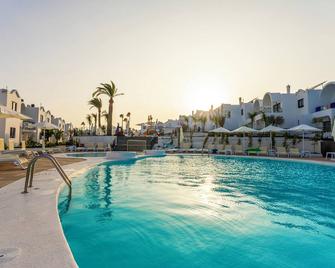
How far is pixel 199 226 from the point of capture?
A: 4.36 m

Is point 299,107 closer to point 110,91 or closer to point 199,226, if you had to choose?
point 110,91

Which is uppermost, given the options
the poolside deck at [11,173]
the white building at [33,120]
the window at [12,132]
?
the white building at [33,120]

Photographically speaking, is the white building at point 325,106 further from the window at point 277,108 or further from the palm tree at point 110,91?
the palm tree at point 110,91

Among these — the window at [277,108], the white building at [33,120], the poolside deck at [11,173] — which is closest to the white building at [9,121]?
the white building at [33,120]

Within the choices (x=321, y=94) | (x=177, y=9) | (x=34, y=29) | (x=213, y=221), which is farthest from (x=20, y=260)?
(x=321, y=94)

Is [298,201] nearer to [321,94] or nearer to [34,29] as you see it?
[34,29]

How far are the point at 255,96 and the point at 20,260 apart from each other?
129 feet

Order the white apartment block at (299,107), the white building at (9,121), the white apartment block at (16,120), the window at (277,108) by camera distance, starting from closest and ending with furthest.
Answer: the white building at (9,121) → the white apartment block at (16,120) → the white apartment block at (299,107) → the window at (277,108)

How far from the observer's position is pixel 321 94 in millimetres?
27188

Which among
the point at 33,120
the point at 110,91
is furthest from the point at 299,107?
the point at 33,120

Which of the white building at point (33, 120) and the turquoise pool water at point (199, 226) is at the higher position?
the white building at point (33, 120)

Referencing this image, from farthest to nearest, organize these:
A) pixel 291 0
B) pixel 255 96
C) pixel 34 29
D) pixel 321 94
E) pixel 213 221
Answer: pixel 255 96, pixel 321 94, pixel 34 29, pixel 291 0, pixel 213 221

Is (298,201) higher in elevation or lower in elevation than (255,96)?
lower

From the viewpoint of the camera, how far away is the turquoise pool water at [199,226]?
3.29m
